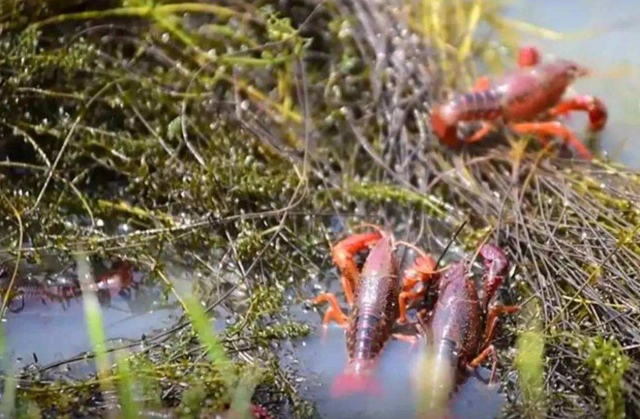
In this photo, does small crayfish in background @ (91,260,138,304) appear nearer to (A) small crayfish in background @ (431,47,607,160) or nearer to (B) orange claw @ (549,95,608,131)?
(A) small crayfish in background @ (431,47,607,160)

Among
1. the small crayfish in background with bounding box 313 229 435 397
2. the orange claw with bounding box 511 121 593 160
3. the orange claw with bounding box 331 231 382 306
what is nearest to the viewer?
the small crayfish in background with bounding box 313 229 435 397

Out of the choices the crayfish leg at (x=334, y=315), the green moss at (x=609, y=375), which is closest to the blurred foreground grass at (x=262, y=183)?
the green moss at (x=609, y=375)

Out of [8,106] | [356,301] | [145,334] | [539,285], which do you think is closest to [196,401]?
[145,334]

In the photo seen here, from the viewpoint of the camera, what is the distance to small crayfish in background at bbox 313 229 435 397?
2.58m

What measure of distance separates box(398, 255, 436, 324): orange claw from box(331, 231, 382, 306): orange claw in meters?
0.13

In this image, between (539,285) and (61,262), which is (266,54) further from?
(539,285)

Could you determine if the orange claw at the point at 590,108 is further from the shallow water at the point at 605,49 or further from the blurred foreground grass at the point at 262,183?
the blurred foreground grass at the point at 262,183

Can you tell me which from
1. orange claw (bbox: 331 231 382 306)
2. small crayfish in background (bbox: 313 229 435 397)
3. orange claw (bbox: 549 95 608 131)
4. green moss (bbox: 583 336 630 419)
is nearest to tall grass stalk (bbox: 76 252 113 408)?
small crayfish in background (bbox: 313 229 435 397)

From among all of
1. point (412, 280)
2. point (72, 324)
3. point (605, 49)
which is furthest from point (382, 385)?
point (605, 49)

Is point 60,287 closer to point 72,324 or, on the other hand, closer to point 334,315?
point 72,324

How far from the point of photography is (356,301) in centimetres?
274

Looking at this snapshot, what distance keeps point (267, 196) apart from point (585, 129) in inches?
43.9

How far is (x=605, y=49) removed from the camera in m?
3.67

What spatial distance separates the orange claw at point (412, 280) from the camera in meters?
2.77
